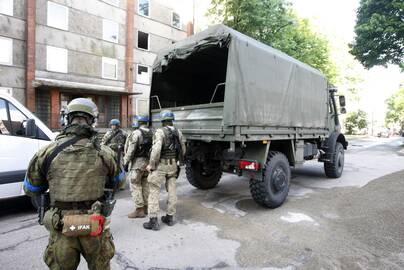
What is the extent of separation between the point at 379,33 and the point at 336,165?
461 inches

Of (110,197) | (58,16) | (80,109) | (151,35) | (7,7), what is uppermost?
(151,35)

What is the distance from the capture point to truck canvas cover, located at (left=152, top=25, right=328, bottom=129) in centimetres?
439

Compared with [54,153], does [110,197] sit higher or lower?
lower

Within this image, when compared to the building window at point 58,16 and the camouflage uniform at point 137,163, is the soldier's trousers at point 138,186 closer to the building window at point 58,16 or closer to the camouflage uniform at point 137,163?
the camouflage uniform at point 137,163

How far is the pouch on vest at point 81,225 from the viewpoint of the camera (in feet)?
6.26

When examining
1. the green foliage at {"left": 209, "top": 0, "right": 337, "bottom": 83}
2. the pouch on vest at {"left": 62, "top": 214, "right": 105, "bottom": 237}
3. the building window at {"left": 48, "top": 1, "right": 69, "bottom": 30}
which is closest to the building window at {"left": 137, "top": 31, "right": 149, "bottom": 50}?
the building window at {"left": 48, "top": 1, "right": 69, "bottom": 30}

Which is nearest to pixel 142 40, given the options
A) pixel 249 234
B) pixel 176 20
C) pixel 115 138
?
pixel 176 20

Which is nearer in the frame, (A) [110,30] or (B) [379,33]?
(B) [379,33]

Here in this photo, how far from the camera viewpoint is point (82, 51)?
16828mm

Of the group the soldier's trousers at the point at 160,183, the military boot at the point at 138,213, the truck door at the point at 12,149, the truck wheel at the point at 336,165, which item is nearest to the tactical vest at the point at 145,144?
the soldier's trousers at the point at 160,183

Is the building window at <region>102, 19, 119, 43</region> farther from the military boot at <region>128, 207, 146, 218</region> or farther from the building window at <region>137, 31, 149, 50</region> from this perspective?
the military boot at <region>128, 207, 146, 218</region>

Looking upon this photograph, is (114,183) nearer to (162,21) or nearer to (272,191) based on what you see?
(272,191)

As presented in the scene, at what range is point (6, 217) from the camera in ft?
14.5

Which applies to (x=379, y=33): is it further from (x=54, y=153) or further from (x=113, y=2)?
(x=54, y=153)
